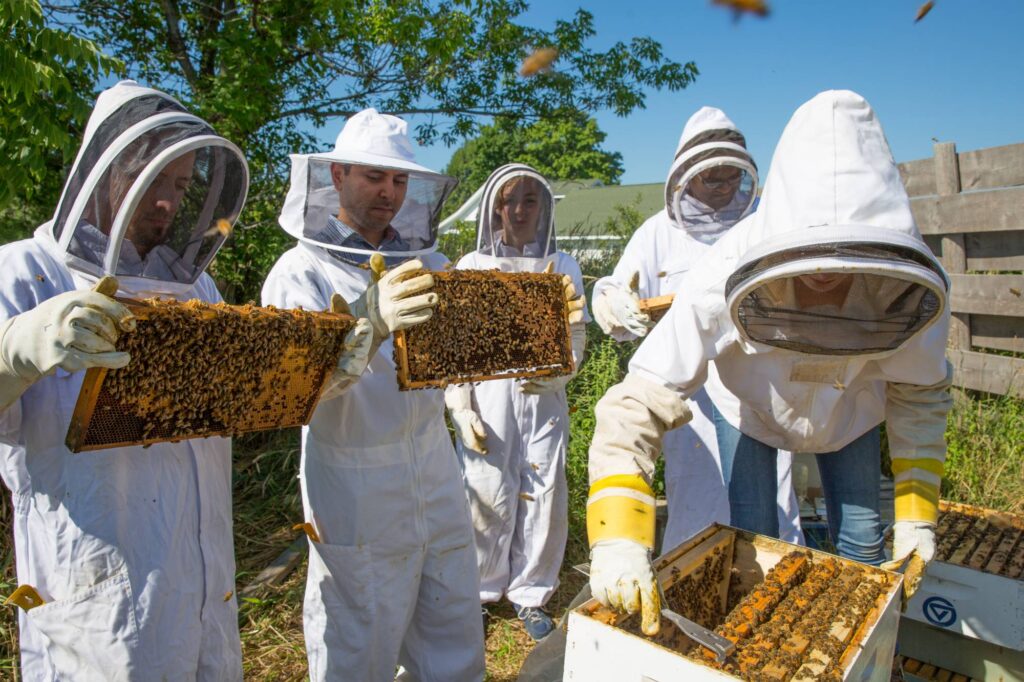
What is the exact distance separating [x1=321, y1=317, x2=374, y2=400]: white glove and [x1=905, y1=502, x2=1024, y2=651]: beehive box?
2.51 m

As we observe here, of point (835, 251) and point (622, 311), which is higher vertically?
point (835, 251)

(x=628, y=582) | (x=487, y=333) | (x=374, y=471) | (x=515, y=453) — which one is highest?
(x=487, y=333)

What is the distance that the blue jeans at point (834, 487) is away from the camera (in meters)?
2.73

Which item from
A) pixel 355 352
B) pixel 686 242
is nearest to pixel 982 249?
pixel 686 242

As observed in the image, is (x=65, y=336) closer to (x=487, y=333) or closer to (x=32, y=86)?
(x=487, y=333)

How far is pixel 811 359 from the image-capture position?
242 cm

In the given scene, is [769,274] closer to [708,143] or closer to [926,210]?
[708,143]

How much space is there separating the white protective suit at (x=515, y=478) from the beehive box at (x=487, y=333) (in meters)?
1.20

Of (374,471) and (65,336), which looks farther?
(374,471)

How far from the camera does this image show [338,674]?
292 centimetres

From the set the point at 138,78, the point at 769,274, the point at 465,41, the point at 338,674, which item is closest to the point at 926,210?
the point at 465,41

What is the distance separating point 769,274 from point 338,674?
2.42m

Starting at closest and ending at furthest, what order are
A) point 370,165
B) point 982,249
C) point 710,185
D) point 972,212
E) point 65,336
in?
point 65,336 → point 370,165 → point 710,185 → point 972,212 → point 982,249

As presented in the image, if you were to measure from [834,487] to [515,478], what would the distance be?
2.16 metres
